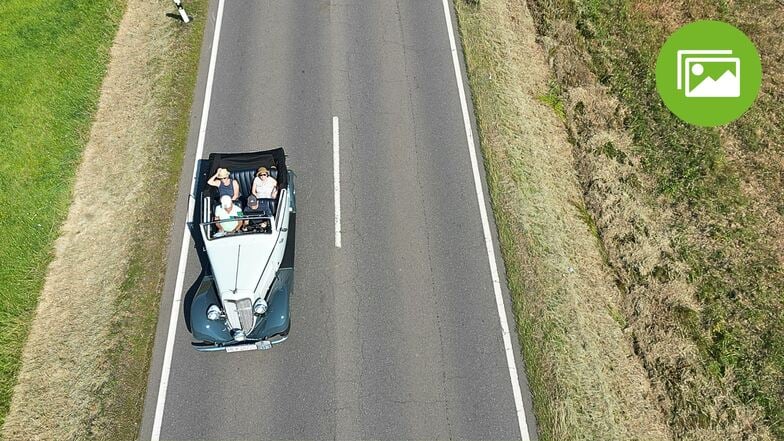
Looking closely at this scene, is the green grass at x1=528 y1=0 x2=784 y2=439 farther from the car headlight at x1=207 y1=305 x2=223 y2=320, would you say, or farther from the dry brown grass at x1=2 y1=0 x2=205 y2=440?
the dry brown grass at x1=2 y1=0 x2=205 y2=440

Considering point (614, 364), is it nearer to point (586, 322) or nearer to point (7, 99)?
point (586, 322)

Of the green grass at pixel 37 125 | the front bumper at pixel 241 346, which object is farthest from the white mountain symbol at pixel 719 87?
the green grass at pixel 37 125

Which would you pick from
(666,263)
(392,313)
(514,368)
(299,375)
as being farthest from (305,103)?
(666,263)

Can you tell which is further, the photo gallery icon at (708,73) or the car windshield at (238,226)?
the photo gallery icon at (708,73)

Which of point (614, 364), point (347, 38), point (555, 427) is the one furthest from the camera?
point (347, 38)

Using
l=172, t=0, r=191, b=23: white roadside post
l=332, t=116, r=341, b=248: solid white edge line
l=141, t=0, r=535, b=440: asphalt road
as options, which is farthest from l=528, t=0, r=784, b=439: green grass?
l=172, t=0, r=191, b=23: white roadside post

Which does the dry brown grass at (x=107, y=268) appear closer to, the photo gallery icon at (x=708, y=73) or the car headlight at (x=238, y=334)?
the car headlight at (x=238, y=334)
